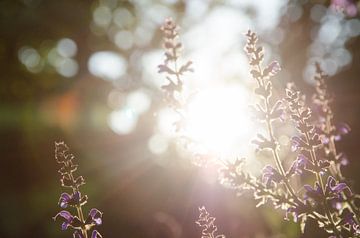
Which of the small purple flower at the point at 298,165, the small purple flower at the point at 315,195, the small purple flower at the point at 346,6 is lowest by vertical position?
the small purple flower at the point at 315,195

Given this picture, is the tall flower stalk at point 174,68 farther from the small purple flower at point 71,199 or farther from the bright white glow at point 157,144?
the bright white glow at point 157,144

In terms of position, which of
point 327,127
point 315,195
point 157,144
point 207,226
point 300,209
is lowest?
point 207,226

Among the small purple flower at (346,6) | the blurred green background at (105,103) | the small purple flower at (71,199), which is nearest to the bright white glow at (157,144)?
the blurred green background at (105,103)

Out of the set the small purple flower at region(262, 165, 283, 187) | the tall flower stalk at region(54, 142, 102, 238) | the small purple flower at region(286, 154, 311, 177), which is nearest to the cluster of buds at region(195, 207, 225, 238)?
the small purple flower at region(262, 165, 283, 187)

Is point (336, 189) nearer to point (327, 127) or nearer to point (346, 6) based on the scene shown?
point (327, 127)

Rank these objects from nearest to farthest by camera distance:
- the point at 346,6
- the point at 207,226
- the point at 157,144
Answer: the point at 207,226
the point at 346,6
the point at 157,144

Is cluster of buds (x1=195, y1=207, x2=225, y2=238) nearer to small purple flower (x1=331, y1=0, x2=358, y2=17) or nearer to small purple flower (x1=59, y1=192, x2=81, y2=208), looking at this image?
small purple flower (x1=59, y1=192, x2=81, y2=208)

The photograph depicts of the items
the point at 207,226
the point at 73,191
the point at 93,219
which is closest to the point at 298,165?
the point at 207,226

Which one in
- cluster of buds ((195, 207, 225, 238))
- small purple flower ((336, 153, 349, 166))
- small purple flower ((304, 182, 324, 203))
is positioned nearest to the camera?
small purple flower ((304, 182, 324, 203))

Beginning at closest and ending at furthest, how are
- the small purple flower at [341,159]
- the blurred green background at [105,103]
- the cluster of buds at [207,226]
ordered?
the cluster of buds at [207,226] < the small purple flower at [341,159] < the blurred green background at [105,103]

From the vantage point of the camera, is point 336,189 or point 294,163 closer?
point 336,189

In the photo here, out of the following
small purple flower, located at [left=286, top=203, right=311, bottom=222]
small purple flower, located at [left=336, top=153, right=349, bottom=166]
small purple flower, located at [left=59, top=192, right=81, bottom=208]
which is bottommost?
small purple flower, located at [left=59, top=192, right=81, bottom=208]

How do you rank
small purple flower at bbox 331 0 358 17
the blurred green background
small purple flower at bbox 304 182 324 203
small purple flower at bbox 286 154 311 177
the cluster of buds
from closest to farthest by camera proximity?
small purple flower at bbox 304 182 324 203, the cluster of buds, small purple flower at bbox 286 154 311 177, small purple flower at bbox 331 0 358 17, the blurred green background

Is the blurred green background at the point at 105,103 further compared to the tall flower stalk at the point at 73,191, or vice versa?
the blurred green background at the point at 105,103
